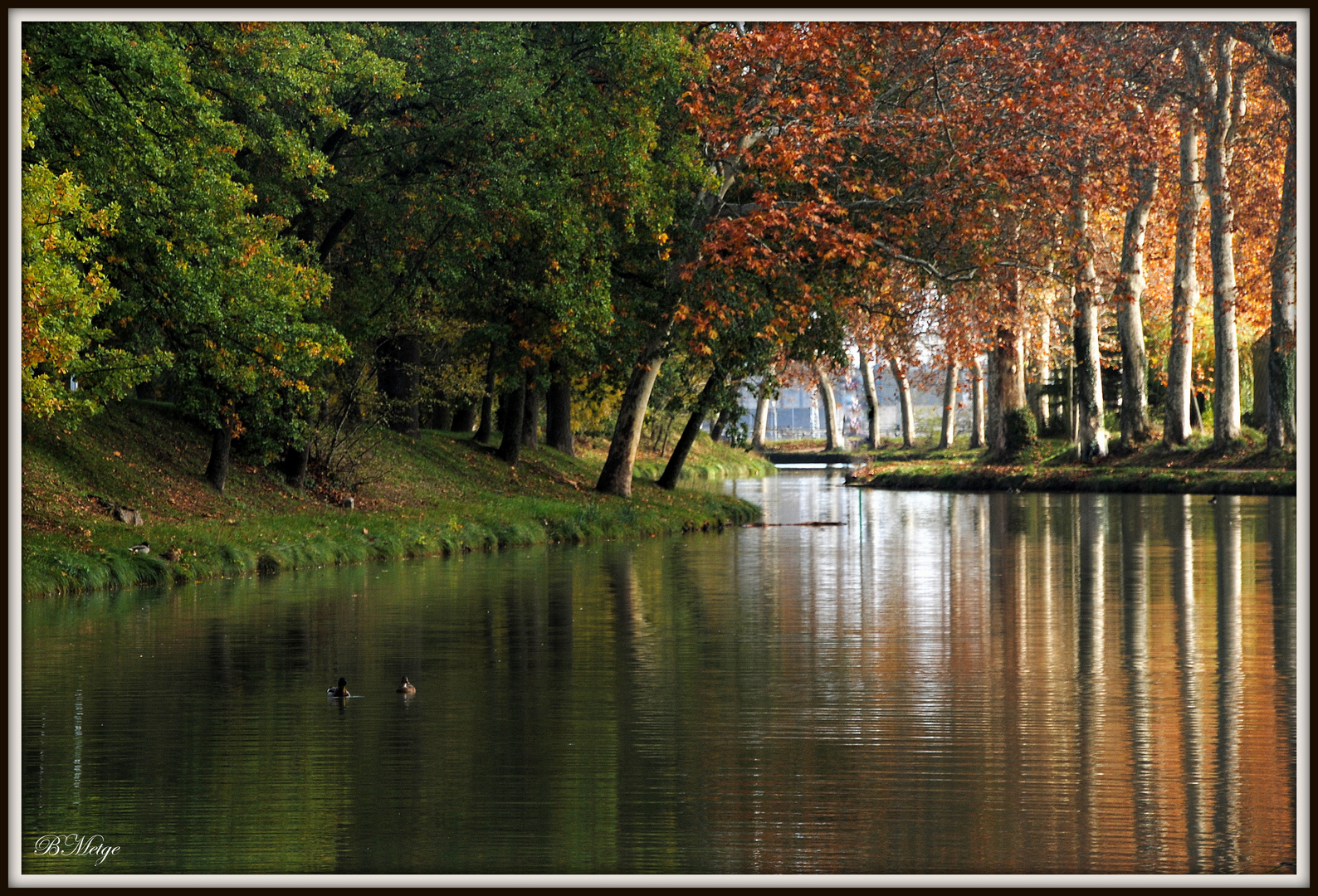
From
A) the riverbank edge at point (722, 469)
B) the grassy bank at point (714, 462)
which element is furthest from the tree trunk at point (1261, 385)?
the grassy bank at point (714, 462)

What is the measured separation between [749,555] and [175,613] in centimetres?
1088

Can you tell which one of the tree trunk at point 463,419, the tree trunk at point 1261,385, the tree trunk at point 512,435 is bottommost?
the tree trunk at point 512,435

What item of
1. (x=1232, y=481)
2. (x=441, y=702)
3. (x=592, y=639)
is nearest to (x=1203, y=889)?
(x=441, y=702)

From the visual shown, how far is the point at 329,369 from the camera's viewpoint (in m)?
27.4

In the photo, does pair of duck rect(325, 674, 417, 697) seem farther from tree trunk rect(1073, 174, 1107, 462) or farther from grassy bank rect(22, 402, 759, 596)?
tree trunk rect(1073, 174, 1107, 462)

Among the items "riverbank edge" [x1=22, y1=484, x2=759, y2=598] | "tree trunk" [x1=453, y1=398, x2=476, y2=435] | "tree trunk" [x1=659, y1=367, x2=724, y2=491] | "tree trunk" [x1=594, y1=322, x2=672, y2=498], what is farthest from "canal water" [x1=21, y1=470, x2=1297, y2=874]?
"tree trunk" [x1=453, y1=398, x2=476, y2=435]

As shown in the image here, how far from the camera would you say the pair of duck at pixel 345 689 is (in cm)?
1121

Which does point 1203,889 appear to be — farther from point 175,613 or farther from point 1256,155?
point 1256,155

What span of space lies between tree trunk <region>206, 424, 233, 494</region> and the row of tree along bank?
55mm

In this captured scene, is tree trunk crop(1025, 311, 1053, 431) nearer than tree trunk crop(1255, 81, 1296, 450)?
No

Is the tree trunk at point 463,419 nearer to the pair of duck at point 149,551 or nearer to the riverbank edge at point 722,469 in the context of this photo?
the riverbank edge at point 722,469

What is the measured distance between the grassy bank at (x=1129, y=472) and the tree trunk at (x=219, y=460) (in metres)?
25.9

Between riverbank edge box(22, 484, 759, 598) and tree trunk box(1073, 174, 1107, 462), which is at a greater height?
tree trunk box(1073, 174, 1107, 462)

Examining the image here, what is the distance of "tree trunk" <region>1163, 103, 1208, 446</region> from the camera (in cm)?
4478
